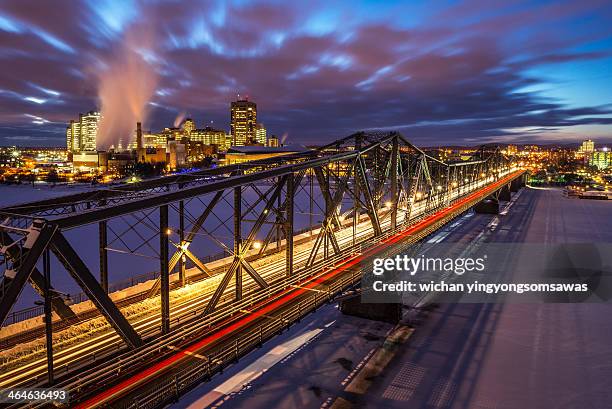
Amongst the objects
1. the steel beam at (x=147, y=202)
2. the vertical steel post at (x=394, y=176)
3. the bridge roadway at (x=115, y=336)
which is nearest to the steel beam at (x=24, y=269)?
the steel beam at (x=147, y=202)

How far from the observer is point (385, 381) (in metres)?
21.0

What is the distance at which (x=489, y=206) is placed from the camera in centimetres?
8456

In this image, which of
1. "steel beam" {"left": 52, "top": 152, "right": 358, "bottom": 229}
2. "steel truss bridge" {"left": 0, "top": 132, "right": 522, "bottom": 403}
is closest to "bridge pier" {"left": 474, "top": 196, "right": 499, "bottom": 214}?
"steel truss bridge" {"left": 0, "top": 132, "right": 522, "bottom": 403}

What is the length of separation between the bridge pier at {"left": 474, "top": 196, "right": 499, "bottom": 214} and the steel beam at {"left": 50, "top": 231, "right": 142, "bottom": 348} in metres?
83.8

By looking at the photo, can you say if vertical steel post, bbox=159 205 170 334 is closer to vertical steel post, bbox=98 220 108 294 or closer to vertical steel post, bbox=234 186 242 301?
vertical steel post, bbox=234 186 242 301

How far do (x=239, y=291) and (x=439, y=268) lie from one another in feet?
98.8

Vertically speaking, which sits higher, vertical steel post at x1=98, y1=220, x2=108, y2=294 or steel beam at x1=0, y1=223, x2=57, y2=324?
steel beam at x1=0, y1=223, x2=57, y2=324

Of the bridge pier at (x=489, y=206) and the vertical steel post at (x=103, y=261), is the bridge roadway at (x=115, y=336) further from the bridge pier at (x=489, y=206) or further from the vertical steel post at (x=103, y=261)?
the bridge pier at (x=489, y=206)

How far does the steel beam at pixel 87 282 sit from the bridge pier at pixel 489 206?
83.8 meters

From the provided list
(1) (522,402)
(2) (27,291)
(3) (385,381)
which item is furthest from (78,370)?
(2) (27,291)

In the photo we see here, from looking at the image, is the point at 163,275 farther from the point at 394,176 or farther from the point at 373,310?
the point at 394,176

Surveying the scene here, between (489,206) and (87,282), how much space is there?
86.7 m

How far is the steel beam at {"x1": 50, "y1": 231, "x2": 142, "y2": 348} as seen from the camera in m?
10.4

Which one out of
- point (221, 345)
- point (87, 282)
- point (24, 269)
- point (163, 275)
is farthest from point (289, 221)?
point (24, 269)
